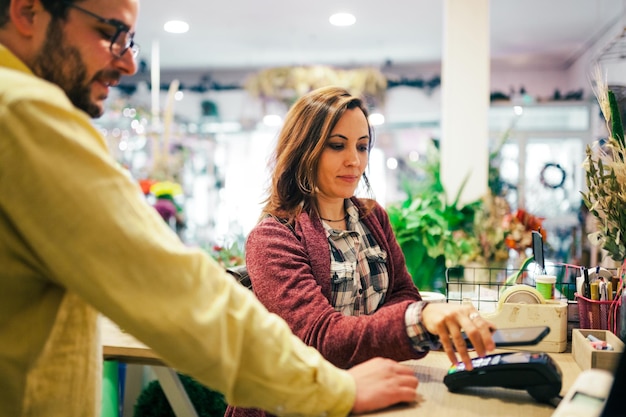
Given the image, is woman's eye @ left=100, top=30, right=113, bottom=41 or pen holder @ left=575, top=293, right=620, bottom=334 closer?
woman's eye @ left=100, top=30, right=113, bottom=41

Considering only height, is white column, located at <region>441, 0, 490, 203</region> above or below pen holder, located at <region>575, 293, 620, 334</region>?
above

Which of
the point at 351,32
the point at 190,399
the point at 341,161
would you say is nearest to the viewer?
the point at 341,161

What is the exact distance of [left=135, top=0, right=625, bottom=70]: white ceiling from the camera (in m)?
5.60

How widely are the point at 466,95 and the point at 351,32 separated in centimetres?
295

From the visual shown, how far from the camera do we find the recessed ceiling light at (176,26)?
6.17 metres

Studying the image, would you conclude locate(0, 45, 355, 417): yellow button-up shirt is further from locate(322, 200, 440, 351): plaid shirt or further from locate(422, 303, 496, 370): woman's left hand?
locate(322, 200, 440, 351): plaid shirt

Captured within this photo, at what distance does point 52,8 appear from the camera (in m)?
0.85

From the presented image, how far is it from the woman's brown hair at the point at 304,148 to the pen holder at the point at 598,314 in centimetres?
72

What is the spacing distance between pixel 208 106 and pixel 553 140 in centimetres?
424

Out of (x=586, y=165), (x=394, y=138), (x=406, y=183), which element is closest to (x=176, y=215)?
(x=406, y=183)

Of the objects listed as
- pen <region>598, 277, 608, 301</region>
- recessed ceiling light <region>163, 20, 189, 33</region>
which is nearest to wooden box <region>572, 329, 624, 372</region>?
pen <region>598, 277, 608, 301</region>

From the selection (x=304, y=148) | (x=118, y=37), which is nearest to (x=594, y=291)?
(x=304, y=148)

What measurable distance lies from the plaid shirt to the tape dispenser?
0.96 ft

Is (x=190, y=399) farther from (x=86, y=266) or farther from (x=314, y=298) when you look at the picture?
(x=86, y=266)
